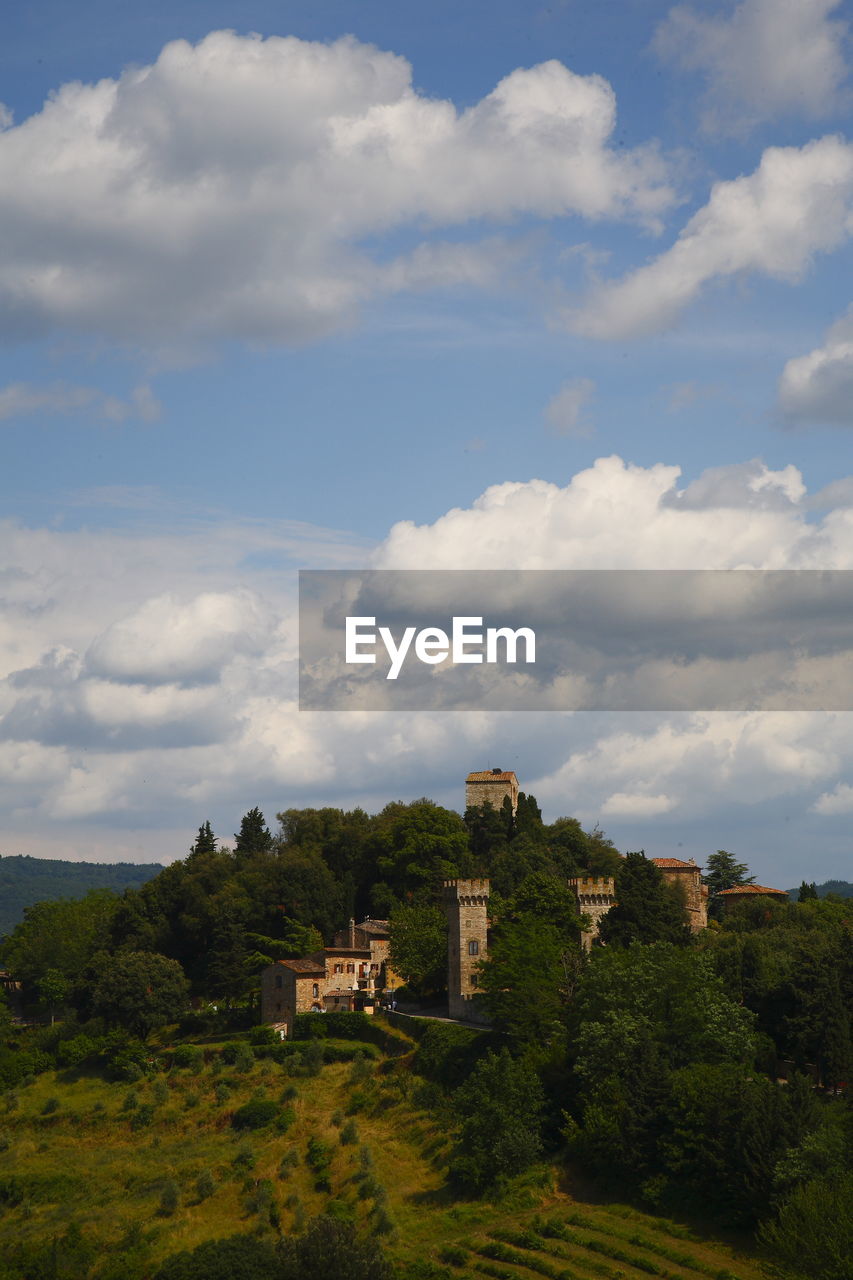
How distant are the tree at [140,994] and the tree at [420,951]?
43.6 ft

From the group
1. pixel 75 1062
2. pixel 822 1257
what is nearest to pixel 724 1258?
pixel 822 1257

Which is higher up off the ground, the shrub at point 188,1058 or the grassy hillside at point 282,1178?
the shrub at point 188,1058

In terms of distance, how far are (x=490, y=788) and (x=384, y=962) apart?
30.9 meters

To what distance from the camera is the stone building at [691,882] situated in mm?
92125

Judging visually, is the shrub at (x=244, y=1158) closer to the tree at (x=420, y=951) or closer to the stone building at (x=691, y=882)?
the tree at (x=420, y=951)

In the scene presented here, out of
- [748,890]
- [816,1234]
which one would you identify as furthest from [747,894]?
[816,1234]

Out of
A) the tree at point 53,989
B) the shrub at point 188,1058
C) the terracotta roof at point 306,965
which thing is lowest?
the shrub at point 188,1058

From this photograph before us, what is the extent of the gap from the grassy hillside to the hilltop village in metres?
5.43

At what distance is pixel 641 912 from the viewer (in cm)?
6956

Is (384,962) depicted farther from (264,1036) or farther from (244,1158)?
(244,1158)

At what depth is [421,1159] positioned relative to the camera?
2359 inches

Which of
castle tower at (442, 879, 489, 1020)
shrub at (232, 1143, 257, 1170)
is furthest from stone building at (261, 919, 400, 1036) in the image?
shrub at (232, 1143, 257, 1170)

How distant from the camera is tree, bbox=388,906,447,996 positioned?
3019 inches

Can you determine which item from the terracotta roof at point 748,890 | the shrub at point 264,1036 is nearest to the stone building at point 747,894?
the terracotta roof at point 748,890
